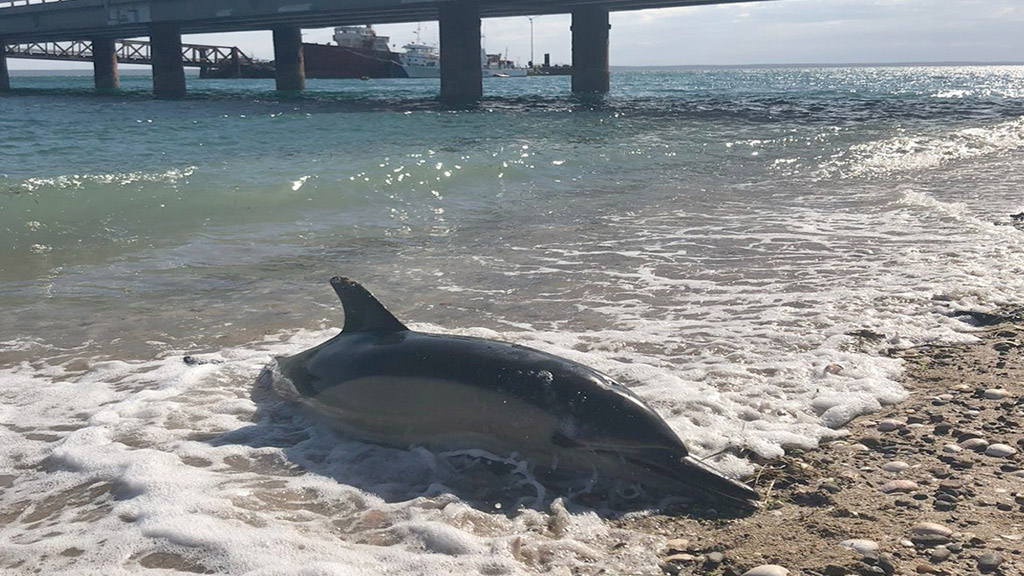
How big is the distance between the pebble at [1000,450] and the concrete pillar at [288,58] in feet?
213

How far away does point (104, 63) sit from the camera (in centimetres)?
7206

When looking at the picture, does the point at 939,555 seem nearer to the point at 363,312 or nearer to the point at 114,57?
the point at 363,312

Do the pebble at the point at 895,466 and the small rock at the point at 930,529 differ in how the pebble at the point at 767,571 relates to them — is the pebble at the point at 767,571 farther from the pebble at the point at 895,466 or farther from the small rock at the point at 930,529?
the pebble at the point at 895,466

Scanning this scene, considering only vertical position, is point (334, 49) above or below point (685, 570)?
above

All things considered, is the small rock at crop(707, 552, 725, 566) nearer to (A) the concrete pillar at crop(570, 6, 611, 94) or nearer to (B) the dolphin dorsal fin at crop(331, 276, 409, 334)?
(B) the dolphin dorsal fin at crop(331, 276, 409, 334)

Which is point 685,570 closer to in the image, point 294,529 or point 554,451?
point 554,451

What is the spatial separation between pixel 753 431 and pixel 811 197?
9.73 meters

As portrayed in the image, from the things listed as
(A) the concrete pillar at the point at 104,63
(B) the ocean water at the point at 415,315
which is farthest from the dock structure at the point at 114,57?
(B) the ocean water at the point at 415,315

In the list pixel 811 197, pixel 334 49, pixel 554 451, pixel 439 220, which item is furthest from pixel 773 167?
pixel 334 49

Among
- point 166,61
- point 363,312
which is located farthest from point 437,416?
point 166,61

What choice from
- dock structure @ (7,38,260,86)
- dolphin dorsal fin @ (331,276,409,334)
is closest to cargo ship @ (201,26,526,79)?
dock structure @ (7,38,260,86)

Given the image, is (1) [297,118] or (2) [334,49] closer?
(1) [297,118]

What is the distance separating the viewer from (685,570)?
3076 mm

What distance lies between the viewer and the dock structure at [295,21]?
48.6 metres
